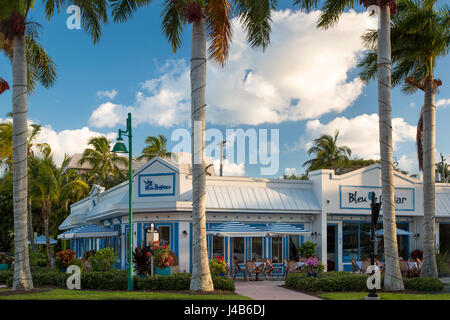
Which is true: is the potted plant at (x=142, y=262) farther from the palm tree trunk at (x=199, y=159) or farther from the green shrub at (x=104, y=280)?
the palm tree trunk at (x=199, y=159)

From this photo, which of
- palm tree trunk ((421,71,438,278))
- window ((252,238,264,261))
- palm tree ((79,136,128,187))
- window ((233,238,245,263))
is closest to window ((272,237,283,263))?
window ((252,238,264,261))

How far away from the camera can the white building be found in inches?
955

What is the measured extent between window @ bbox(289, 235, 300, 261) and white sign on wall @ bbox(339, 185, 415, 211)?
2.67 meters

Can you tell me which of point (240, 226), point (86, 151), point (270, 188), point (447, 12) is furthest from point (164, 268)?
point (86, 151)

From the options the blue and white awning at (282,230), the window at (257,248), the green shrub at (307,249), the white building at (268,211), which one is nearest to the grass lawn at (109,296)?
the blue and white awning at (282,230)

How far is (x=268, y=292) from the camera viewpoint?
722 inches

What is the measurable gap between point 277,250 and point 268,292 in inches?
294

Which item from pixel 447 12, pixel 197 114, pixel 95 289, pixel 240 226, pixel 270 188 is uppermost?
pixel 447 12

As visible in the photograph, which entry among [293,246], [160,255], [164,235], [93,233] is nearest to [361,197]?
[293,246]

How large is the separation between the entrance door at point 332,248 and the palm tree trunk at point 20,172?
47.9 feet

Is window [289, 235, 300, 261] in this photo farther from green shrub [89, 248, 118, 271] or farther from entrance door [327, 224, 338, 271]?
green shrub [89, 248, 118, 271]

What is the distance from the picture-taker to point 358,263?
77.2ft
